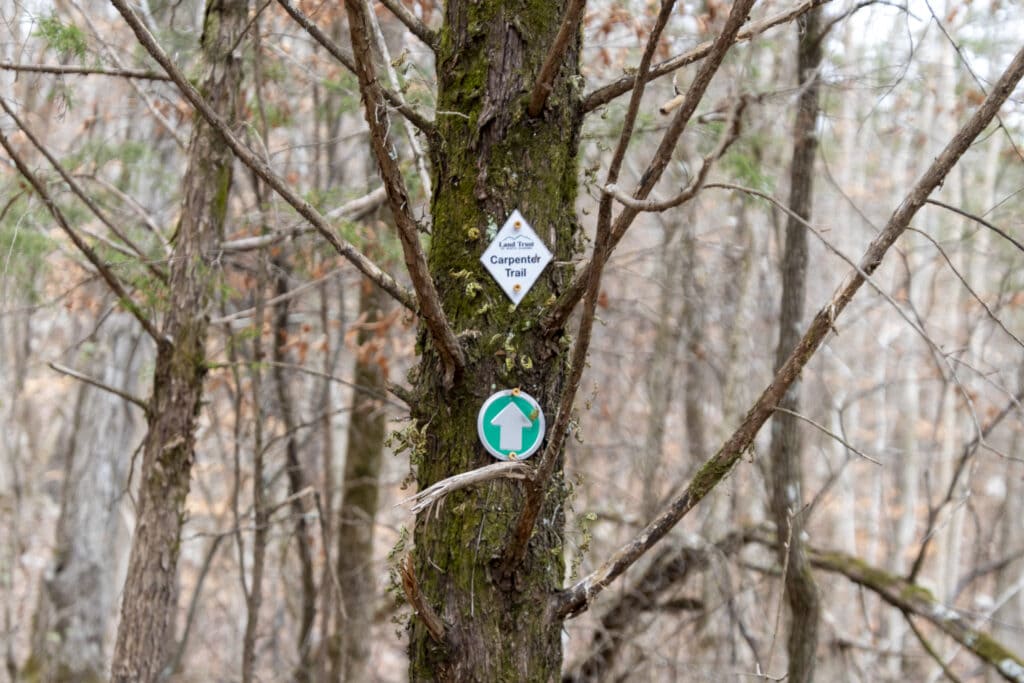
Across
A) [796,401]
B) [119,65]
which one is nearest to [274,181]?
[119,65]

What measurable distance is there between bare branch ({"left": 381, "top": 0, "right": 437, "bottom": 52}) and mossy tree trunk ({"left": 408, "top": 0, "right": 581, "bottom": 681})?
9cm

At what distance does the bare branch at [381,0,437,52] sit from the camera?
7.17 feet

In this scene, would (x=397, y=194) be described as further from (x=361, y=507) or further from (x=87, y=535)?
(x=87, y=535)

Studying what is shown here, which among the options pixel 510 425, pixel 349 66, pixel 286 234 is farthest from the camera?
pixel 286 234

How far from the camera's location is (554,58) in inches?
75.5

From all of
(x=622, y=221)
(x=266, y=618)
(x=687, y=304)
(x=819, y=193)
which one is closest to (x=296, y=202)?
(x=622, y=221)

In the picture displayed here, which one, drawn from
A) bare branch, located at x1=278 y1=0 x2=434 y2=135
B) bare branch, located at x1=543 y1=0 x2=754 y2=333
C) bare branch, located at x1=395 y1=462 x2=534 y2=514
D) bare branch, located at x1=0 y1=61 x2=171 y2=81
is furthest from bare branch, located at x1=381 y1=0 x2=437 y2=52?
bare branch, located at x1=0 y1=61 x2=171 y2=81

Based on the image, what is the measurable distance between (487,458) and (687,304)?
562 cm

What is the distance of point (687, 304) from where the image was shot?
24.2 ft

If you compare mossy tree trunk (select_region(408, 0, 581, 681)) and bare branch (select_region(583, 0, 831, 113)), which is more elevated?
bare branch (select_region(583, 0, 831, 113))

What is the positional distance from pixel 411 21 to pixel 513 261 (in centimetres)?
68

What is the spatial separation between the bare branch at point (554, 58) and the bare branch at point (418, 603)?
1028 millimetres

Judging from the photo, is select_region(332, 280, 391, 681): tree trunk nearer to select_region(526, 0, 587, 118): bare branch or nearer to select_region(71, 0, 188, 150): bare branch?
select_region(71, 0, 188, 150): bare branch

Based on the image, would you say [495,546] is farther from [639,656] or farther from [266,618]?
[266,618]
